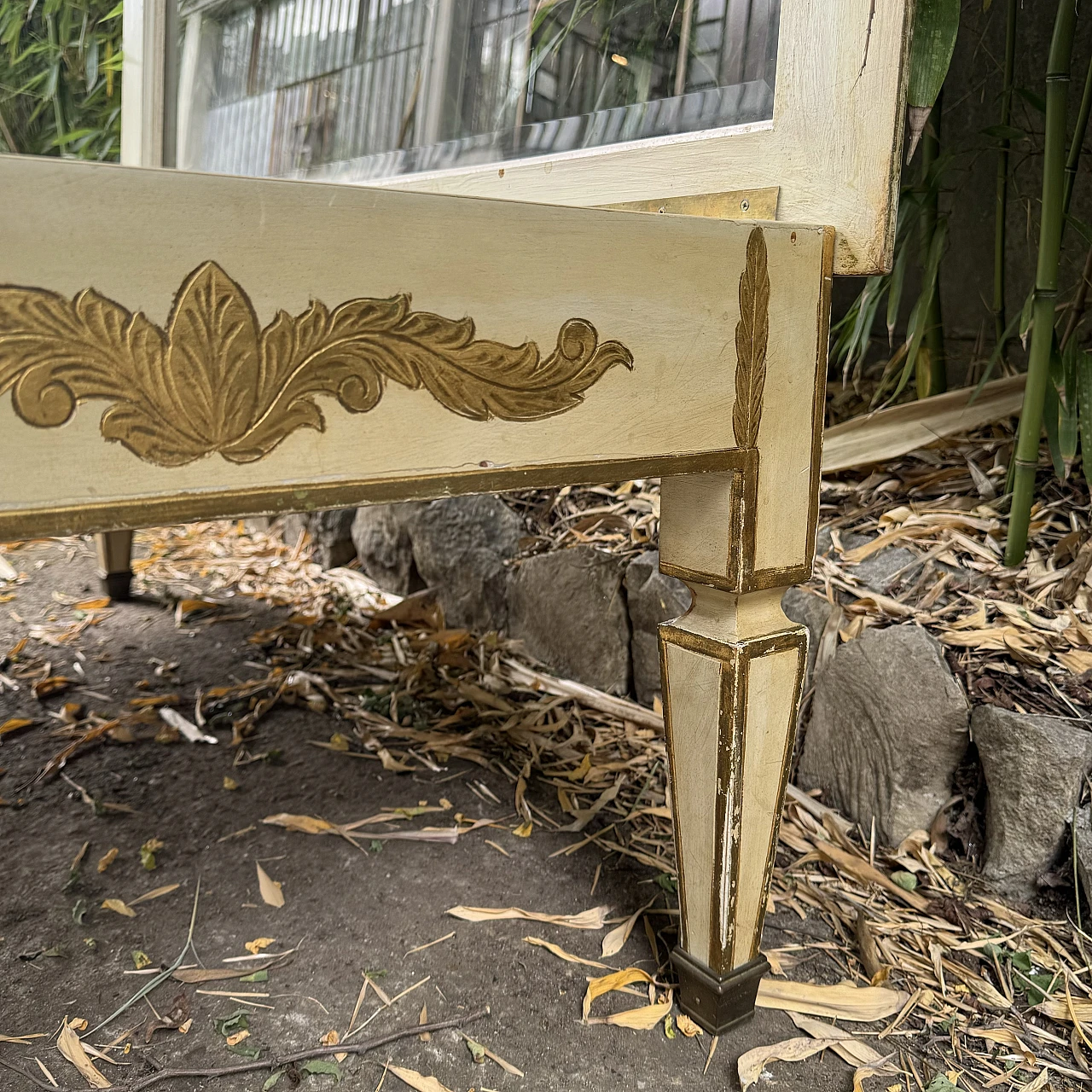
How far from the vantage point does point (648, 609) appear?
1282mm

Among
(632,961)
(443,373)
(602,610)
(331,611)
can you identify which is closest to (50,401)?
(443,373)

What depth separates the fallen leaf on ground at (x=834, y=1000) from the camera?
79 centimetres

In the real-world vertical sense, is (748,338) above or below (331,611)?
above

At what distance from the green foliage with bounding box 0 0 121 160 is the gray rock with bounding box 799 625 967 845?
3.95 feet

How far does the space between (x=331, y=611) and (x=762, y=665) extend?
1157 millimetres

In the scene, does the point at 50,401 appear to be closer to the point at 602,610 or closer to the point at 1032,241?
the point at 602,610

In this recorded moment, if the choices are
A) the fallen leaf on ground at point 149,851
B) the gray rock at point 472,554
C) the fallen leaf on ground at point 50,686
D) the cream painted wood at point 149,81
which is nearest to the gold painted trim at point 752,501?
the fallen leaf on ground at point 149,851

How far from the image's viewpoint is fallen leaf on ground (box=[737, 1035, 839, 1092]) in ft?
2.38

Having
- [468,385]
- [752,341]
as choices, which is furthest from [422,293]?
[752,341]

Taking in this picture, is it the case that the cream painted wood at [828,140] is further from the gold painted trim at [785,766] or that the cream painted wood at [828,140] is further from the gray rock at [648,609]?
the gray rock at [648,609]

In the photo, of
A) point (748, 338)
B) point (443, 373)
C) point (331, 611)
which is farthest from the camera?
point (331, 611)

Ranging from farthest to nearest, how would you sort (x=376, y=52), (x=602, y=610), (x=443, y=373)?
(x=602, y=610)
(x=376, y=52)
(x=443, y=373)

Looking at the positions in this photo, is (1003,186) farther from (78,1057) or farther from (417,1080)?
(78,1057)

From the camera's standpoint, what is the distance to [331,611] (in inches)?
67.8
